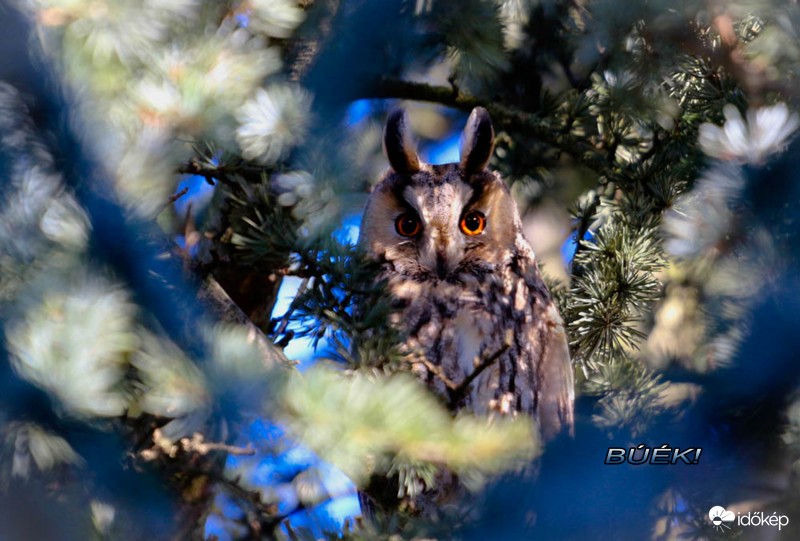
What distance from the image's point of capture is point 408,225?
202 centimetres

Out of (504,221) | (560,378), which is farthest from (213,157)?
(560,378)

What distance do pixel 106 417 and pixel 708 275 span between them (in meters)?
0.80

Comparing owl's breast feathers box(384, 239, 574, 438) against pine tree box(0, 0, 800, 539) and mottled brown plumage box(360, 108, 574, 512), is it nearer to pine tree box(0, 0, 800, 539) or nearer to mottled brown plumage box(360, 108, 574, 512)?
mottled brown plumage box(360, 108, 574, 512)

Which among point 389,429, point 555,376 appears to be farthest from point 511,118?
point 389,429

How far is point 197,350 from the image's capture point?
30.2 inches

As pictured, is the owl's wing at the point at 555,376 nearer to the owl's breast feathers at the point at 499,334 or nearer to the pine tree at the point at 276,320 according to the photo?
the owl's breast feathers at the point at 499,334

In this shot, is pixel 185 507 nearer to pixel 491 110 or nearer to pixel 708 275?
pixel 708 275

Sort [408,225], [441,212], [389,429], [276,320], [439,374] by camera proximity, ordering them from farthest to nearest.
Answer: [408,225] < [441,212] < [276,320] < [439,374] < [389,429]

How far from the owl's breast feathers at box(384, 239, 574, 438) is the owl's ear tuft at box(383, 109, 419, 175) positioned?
10.4 inches

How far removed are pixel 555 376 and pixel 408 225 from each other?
552 mm

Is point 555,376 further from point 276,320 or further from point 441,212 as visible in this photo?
point 276,320

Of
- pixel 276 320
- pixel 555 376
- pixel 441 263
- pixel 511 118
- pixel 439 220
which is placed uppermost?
pixel 511 118

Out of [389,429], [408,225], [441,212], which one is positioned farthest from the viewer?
[408,225]

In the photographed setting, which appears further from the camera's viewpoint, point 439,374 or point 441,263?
point 441,263
